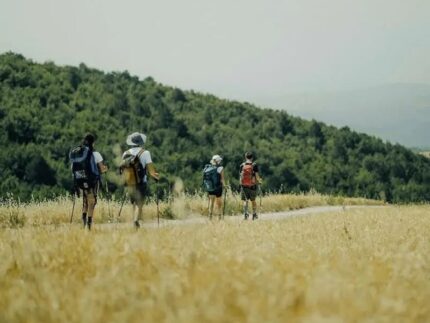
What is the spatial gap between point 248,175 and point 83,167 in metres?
6.84

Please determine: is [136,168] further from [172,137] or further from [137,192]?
[172,137]

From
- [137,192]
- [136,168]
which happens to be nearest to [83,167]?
[136,168]

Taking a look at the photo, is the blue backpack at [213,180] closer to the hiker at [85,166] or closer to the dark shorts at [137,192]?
the dark shorts at [137,192]

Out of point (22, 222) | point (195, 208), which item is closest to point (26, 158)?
point (195, 208)

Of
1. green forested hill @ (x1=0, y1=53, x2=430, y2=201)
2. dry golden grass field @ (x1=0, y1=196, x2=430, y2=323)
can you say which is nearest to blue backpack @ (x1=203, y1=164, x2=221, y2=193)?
dry golden grass field @ (x1=0, y1=196, x2=430, y2=323)

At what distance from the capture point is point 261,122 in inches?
3519

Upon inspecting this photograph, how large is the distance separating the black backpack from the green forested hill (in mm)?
34306

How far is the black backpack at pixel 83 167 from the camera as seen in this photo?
A: 1262cm

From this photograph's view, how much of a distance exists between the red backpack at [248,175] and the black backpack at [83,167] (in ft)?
21.6

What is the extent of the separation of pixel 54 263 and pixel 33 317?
1640 mm

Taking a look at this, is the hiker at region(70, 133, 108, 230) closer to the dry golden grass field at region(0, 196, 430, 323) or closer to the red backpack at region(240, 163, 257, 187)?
the red backpack at region(240, 163, 257, 187)

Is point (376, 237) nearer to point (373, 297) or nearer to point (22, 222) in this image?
point (373, 297)

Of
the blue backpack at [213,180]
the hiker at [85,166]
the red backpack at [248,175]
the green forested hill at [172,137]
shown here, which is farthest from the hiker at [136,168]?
the green forested hill at [172,137]

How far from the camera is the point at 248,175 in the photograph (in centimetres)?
1856
